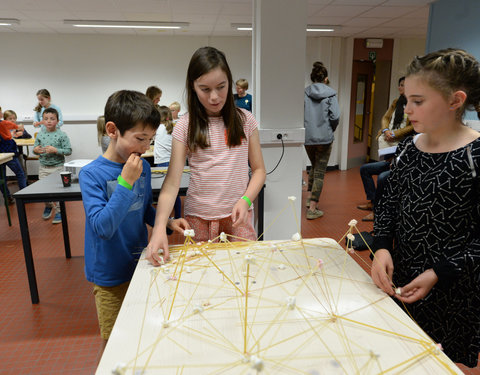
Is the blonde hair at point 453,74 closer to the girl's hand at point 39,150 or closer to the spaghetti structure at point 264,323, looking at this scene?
the spaghetti structure at point 264,323

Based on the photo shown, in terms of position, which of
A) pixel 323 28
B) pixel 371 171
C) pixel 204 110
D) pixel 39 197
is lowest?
pixel 371 171

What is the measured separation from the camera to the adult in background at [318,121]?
13.9 ft

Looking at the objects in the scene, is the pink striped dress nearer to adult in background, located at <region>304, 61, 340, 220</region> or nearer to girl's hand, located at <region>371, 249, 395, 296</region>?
girl's hand, located at <region>371, 249, 395, 296</region>

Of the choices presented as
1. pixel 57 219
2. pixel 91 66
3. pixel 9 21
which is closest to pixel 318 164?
pixel 57 219

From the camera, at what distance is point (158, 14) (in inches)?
207

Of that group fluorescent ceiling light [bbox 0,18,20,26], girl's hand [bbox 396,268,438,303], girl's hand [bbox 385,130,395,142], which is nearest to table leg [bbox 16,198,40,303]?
girl's hand [bbox 396,268,438,303]

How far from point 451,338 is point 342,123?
6.52 metres

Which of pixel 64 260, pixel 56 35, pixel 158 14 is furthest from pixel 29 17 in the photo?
pixel 64 260

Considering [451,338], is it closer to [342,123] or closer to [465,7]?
[465,7]

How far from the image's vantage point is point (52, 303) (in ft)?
8.34

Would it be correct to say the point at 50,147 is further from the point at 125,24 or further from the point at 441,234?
the point at 441,234

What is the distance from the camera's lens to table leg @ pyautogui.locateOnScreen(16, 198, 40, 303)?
2400mm

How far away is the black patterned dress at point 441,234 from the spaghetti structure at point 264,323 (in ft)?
0.64

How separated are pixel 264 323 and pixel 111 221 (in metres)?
0.61
